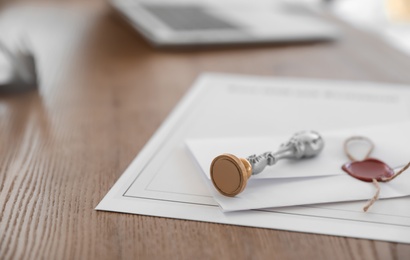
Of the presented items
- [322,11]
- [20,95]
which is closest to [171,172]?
[20,95]

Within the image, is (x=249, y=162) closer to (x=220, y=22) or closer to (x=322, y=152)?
(x=322, y=152)

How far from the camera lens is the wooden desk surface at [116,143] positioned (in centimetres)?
41

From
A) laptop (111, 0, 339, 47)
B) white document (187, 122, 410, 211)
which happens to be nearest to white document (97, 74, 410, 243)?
white document (187, 122, 410, 211)

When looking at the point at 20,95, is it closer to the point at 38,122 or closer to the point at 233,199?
the point at 38,122

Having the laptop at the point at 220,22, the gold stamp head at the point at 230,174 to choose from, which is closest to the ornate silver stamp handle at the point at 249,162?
the gold stamp head at the point at 230,174

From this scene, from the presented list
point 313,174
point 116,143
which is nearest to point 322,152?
point 313,174

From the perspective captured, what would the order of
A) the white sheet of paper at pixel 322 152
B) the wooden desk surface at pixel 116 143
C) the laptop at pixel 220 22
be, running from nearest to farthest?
1. the wooden desk surface at pixel 116 143
2. the white sheet of paper at pixel 322 152
3. the laptop at pixel 220 22

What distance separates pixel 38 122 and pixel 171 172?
237mm

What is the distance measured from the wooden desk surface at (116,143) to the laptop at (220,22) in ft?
0.09

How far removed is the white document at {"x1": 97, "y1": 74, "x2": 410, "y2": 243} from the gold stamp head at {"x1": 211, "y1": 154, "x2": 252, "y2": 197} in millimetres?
16

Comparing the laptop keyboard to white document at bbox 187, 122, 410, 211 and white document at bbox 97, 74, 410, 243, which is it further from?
white document at bbox 187, 122, 410, 211

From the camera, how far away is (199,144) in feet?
1.89

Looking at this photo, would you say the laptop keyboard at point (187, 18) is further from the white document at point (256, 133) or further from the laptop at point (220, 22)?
the white document at point (256, 133)

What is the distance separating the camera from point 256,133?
0.63 meters
